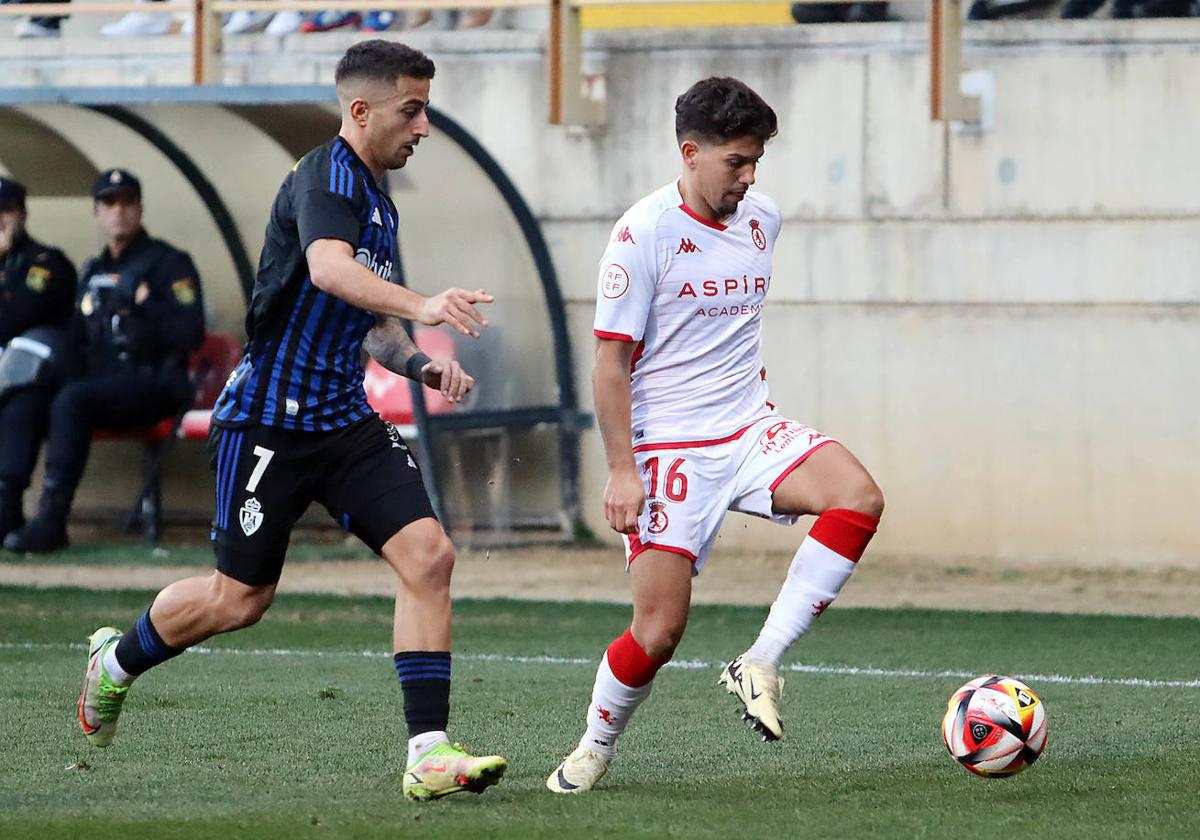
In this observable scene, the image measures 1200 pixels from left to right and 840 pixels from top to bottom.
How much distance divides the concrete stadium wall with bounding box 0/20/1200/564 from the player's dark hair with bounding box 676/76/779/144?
675 centimetres

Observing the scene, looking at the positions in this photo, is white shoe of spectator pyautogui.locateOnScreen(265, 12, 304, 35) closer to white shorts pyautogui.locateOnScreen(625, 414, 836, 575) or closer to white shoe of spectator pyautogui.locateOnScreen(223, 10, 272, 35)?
white shoe of spectator pyautogui.locateOnScreen(223, 10, 272, 35)

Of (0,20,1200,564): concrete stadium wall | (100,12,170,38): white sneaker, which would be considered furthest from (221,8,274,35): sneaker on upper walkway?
(0,20,1200,564): concrete stadium wall

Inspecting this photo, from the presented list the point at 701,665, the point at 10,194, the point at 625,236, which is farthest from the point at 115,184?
the point at 625,236

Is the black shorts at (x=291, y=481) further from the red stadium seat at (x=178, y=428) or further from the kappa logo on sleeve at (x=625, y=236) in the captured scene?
the red stadium seat at (x=178, y=428)

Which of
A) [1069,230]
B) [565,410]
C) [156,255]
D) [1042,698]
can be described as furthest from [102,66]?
[1042,698]

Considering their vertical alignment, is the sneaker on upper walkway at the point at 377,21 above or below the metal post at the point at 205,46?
above

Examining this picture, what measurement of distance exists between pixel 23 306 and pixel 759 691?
8.62 meters

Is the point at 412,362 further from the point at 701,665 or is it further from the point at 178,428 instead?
the point at 178,428

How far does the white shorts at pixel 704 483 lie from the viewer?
546cm

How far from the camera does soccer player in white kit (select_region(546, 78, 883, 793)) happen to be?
5391 millimetres

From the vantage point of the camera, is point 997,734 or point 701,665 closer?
point 997,734

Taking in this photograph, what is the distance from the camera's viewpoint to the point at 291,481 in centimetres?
551

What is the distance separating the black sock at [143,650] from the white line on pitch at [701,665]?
275cm

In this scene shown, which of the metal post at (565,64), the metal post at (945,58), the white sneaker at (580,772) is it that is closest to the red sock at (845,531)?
the white sneaker at (580,772)
